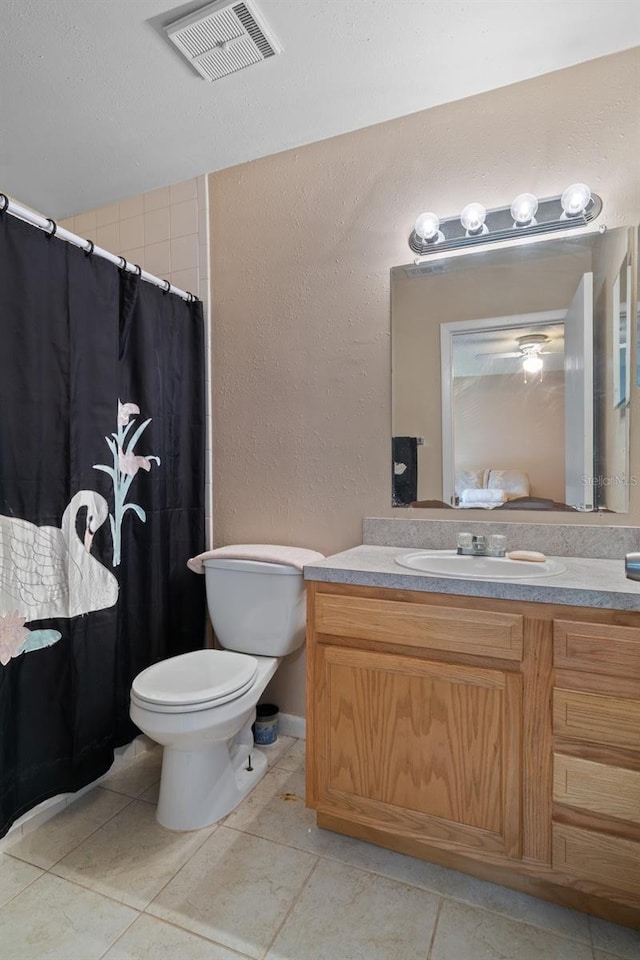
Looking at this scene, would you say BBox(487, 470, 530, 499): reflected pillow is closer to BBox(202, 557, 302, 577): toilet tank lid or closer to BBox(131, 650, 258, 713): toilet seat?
BBox(202, 557, 302, 577): toilet tank lid

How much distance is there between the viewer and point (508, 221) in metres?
1.68

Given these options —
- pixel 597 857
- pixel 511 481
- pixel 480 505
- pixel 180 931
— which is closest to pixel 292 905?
pixel 180 931

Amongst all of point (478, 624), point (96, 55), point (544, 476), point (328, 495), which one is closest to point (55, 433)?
point (328, 495)

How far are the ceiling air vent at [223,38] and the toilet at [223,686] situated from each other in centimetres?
156

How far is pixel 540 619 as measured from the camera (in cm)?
121

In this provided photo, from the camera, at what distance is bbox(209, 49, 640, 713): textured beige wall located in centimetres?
162

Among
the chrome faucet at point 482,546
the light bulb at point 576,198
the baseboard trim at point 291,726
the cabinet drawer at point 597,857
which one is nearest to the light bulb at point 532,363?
the light bulb at point 576,198

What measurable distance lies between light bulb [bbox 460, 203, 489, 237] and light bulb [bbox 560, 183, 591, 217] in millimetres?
248

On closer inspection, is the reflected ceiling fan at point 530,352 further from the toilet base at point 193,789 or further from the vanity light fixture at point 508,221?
the toilet base at point 193,789

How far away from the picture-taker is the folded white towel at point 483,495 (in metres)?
1.72

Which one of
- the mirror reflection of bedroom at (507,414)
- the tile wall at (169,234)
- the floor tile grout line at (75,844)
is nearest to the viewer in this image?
the floor tile grout line at (75,844)

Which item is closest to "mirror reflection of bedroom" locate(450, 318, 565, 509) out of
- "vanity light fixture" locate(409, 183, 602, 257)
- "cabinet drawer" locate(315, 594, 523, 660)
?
"vanity light fixture" locate(409, 183, 602, 257)

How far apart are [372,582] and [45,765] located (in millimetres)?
1155

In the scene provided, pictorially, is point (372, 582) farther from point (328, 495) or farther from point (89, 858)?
point (89, 858)
